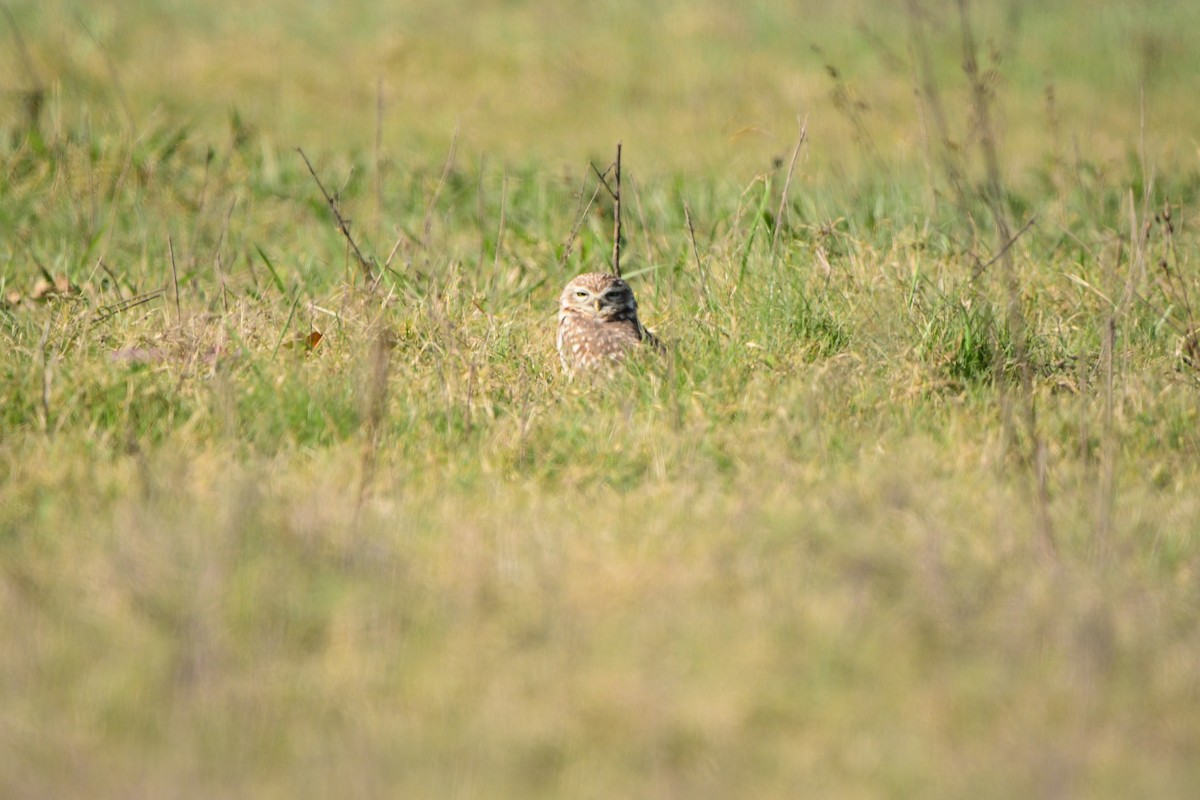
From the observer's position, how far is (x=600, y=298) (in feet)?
17.3

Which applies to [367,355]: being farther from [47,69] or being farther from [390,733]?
[47,69]

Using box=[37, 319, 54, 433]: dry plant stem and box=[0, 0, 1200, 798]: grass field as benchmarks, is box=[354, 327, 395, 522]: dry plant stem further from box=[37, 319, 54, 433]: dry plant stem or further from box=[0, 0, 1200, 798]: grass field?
box=[37, 319, 54, 433]: dry plant stem

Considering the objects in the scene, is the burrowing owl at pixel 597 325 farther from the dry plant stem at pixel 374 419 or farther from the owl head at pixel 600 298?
the dry plant stem at pixel 374 419

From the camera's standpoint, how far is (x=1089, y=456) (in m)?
4.16

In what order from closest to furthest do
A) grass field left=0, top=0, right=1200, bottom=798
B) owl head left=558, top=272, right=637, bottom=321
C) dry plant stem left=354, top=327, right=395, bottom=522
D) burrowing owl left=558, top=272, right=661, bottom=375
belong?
grass field left=0, top=0, right=1200, bottom=798, dry plant stem left=354, top=327, right=395, bottom=522, burrowing owl left=558, top=272, right=661, bottom=375, owl head left=558, top=272, right=637, bottom=321

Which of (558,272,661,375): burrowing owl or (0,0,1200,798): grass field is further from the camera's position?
(558,272,661,375): burrowing owl

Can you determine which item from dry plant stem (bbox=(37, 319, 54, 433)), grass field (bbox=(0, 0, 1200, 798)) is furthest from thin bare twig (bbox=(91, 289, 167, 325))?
dry plant stem (bbox=(37, 319, 54, 433))

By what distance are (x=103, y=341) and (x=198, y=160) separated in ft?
11.0

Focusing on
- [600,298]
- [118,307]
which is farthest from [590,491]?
[118,307]

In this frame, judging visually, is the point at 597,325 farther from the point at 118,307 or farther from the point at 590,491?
the point at 118,307

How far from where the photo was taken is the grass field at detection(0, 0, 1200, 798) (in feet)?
8.81

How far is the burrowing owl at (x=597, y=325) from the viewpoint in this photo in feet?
16.3

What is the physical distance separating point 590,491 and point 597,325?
1.32m

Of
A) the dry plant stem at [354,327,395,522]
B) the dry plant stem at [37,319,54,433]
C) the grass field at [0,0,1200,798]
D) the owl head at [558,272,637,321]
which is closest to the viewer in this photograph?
the grass field at [0,0,1200,798]
